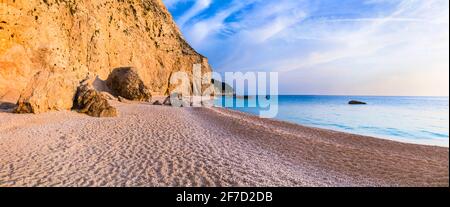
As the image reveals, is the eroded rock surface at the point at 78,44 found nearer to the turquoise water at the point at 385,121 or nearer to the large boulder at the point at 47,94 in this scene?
the large boulder at the point at 47,94

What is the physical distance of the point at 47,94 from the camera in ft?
45.7

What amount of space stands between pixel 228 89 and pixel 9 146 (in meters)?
119

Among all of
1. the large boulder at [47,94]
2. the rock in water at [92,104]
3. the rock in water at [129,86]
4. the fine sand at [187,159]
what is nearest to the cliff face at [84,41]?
the large boulder at [47,94]

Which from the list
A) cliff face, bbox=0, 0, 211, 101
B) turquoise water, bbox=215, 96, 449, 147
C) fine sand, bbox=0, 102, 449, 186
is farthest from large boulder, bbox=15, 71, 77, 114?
turquoise water, bbox=215, 96, 449, 147

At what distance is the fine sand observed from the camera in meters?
5.73

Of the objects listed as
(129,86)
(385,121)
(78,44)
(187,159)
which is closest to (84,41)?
(78,44)

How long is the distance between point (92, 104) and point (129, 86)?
15123mm

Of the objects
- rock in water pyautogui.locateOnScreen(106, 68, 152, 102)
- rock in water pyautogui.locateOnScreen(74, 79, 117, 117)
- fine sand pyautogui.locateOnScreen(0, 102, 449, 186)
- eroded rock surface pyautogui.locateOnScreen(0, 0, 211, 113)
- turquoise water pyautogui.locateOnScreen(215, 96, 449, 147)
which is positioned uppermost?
eroded rock surface pyautogui.locateOnScreen(0, 0, 211, 113)

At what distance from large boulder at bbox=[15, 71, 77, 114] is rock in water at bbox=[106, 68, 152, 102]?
13.9 meters

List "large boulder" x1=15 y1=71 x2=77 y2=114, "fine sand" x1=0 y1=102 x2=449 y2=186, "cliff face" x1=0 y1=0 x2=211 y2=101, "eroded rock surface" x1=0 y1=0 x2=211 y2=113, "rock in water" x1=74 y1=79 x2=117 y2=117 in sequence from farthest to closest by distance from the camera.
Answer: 1. "cliff face" x1=0 y1=0 x2=211 y2=101
2. "eroded rock surface" x1=0 y1=0 x2=211 y2=113
3. "rock in water" x1=74 y1=79 x2=117 y2=117
4. "large boulder" x1=15 y1=71 x2=77 y2=114
5. "fine sand" x1=0 y1=102 x2=449 y2=186

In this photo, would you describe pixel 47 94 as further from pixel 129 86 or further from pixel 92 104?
pixel 129 86

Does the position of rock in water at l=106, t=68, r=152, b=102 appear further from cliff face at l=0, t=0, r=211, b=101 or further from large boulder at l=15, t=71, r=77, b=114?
large boulder at l=15, t=71, r=77, b=114
